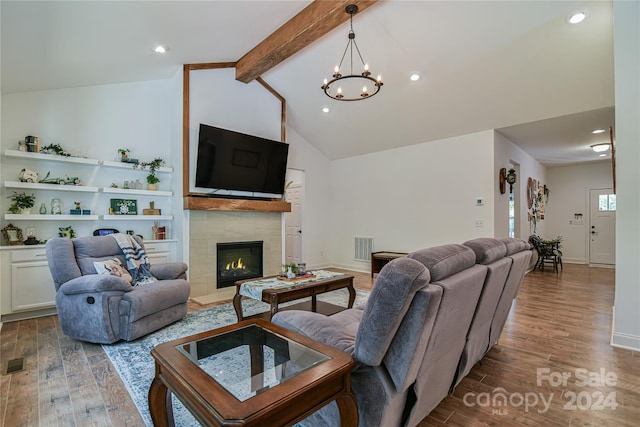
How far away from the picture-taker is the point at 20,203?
356 cm

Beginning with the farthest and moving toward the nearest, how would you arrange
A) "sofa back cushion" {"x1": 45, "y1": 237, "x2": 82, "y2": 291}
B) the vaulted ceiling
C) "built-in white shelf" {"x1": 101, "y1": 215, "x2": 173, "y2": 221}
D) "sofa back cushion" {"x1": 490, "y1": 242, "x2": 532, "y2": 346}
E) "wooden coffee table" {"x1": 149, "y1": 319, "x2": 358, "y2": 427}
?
"built-in white shelf" {"x1": 101, "y1": 215, "x2": 173, "y2": 221}, the vaulted ceiling, "sofa back cushion" {"x1": 45, "y1": 237, "x2": 82, "y2": 291}, "sofa back cushion" {"x1": 490, "y1": 242, "x2": 532, "y2": 346}, "wooden coffee table" {"x1": 149, "y1": 319, "x2": 358, "y2": 427}

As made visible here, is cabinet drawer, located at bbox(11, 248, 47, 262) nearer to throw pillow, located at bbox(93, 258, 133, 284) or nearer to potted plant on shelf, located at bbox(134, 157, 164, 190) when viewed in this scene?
throw pillow, located at bbox(93, 258, 133, 284)

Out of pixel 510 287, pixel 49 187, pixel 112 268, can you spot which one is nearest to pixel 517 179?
pixel 510 287

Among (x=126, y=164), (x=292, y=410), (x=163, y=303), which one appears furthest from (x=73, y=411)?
(x=126, y=164)

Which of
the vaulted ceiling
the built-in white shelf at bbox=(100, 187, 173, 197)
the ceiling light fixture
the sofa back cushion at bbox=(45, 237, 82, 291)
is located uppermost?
the vaulted ceiling

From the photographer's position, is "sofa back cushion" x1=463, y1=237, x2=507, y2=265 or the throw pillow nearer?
"sofa back cushion" x1=463, y1=237, x2=507, y2=265

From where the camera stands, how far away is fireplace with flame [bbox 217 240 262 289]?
4828 mm

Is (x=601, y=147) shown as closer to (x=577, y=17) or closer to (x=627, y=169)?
(x=577, y=17)

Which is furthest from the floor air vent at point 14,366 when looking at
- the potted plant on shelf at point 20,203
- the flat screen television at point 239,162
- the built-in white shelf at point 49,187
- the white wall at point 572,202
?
the white wall at point 572,202

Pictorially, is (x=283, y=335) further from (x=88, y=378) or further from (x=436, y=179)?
(x=436, y=179)

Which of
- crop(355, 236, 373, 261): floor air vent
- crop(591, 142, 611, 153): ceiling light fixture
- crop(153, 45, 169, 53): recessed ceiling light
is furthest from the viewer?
crop(355, 236, 373, 261): floor air vent

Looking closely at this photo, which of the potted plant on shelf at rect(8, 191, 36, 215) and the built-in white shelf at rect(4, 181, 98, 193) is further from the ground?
the built-in white shelf at rect(4, 181, 98, 193)

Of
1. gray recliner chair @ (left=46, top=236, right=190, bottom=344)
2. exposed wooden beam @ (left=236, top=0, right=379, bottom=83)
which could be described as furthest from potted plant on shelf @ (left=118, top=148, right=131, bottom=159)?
exposed wooden beam @ (left=236, top=0, right=379, bottom=83)

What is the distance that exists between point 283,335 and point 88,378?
165 cm
